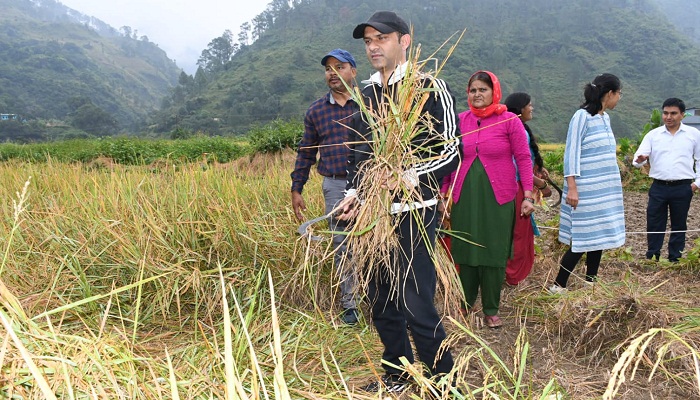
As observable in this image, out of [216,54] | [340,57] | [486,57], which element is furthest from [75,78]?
[340,57]

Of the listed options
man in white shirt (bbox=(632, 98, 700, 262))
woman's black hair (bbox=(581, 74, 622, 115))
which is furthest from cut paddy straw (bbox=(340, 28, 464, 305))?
man in white shirt (bbox=(632, 98, 700, 262))

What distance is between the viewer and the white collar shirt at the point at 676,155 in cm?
370

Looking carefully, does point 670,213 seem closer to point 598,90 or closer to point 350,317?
point 598,90

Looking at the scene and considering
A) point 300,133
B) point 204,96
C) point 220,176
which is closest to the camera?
point 220,176

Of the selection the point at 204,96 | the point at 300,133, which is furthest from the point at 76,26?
the point at 300,133

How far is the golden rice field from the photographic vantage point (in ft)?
6.34

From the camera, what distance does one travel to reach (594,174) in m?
2.85

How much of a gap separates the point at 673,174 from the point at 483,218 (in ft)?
7.24

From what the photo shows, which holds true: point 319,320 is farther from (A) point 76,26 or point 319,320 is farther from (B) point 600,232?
(A) point 76,26

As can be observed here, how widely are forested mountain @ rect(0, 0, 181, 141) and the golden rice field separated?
5191 centimetres

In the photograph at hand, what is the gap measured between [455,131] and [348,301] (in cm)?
131

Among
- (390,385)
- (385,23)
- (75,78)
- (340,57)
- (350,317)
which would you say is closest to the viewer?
(385,23)

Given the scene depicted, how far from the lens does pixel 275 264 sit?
2832mm

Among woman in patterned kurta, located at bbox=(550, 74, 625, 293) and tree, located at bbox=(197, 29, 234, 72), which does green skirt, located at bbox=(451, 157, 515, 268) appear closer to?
woman in patterned kurta, located at bbox=(550, 74, 625, 293)
